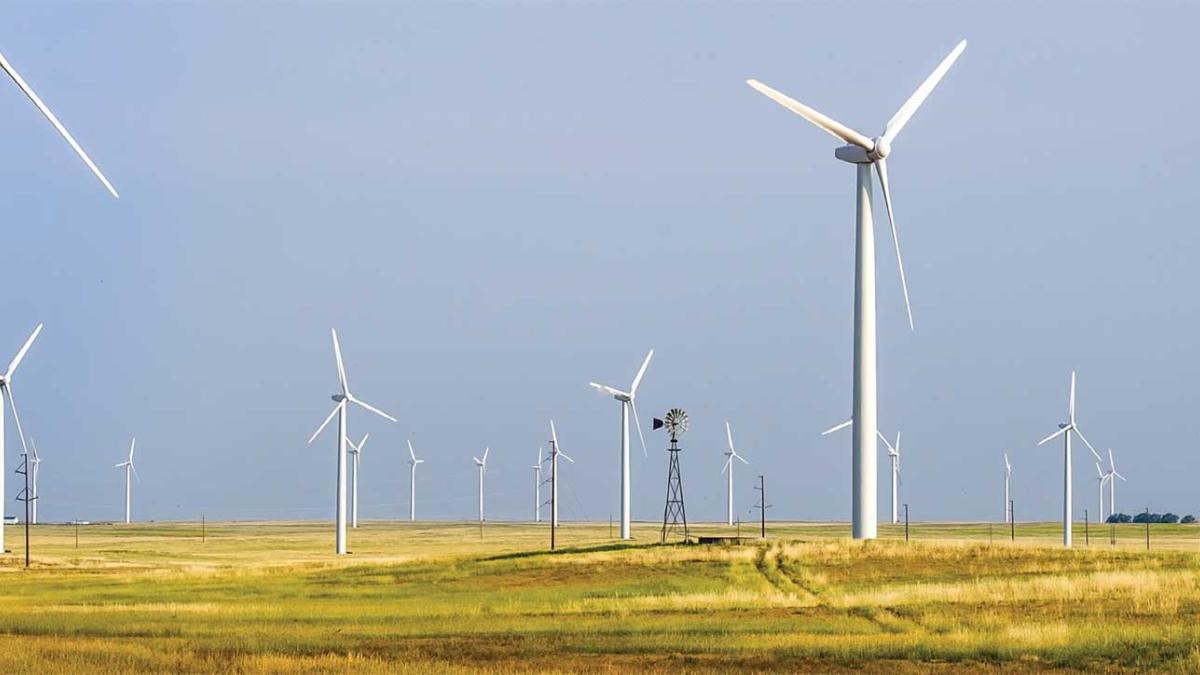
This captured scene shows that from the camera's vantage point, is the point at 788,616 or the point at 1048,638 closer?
the point at 1048,638

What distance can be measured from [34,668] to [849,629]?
823 inches

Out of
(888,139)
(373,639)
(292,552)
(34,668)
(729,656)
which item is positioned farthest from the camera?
(292,552)

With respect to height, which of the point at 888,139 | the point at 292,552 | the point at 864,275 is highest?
the point at 888,139

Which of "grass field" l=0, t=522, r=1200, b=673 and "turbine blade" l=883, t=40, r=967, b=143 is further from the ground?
"turbine blade" l=883, t=40, r=967, b=143

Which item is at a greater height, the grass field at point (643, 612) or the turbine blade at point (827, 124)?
the turbine blade at point (827, 124)

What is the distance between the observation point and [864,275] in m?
78.6

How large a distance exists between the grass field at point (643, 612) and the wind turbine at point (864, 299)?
3.21 m

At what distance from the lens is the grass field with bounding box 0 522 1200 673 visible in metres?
38.4

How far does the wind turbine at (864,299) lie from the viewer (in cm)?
→ 7781

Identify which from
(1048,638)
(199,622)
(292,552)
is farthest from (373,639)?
(292,552)

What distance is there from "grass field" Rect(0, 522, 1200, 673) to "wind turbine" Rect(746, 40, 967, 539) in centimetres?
321

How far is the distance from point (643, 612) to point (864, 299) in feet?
91.0

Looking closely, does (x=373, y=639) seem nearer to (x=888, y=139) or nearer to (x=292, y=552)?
(x=888, y=139)

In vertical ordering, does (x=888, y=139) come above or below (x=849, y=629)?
above
